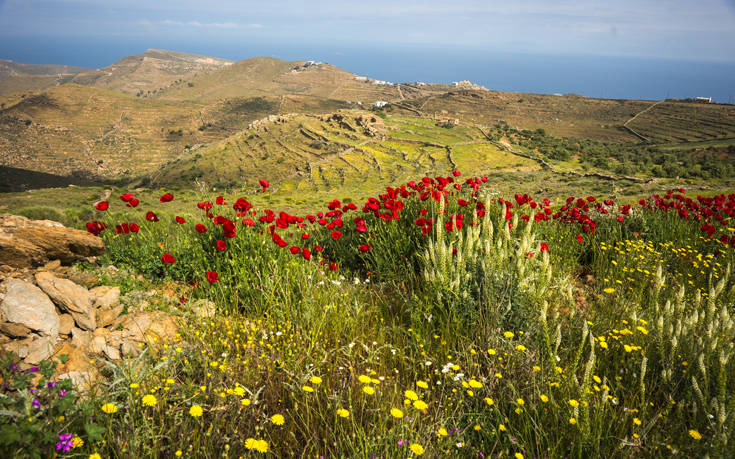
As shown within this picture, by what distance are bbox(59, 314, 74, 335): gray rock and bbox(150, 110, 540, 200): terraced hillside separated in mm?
80949

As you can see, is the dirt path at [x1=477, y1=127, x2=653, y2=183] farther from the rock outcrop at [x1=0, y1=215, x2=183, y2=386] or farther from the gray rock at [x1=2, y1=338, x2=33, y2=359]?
the gray rock at [x1=2, y1=338, x2=33, y2=359]

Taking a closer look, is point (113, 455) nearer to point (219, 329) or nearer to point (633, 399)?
point (219, 329)

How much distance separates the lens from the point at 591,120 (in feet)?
469

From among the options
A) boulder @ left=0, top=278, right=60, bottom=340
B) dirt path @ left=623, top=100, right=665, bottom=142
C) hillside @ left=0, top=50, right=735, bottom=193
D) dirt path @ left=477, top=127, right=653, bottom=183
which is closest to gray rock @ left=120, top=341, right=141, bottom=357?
boulder @ left=0, top=278, right=60, bottom=340

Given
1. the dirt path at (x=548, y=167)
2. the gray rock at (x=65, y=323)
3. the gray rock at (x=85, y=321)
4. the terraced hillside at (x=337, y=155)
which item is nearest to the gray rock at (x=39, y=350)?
the gray rock at (x=65, y=323)

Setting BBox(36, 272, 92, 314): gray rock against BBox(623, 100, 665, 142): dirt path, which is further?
BBox(623, 100, 665, 142): dirt path

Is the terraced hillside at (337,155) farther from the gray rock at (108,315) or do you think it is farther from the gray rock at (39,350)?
the gray rock at (39,350)

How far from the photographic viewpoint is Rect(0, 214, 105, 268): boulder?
11.9ft

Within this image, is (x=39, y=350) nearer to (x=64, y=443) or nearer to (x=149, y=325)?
(x=149, y=325)

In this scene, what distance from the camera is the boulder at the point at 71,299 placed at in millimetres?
3111

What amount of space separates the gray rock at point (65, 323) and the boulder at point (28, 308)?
2.8 inches

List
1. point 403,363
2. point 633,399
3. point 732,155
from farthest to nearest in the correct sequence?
point 732,155, point 403,363, point 633,399

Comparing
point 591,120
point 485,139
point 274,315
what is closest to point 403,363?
point 274,315

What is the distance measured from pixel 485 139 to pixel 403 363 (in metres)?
123
